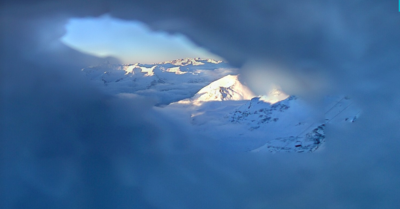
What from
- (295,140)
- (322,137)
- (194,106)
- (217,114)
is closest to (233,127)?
(217,114)

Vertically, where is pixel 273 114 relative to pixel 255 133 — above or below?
above

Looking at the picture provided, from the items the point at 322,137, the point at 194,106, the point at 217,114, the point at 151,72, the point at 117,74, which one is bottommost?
the point at 322,137

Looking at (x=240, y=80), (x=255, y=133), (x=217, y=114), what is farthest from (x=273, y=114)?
(x=240, y=80)

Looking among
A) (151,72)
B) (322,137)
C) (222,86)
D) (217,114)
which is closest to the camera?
(322,137)

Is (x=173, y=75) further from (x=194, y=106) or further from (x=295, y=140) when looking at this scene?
(x=295, y=140)

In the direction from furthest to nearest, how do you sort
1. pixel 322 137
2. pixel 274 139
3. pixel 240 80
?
1. pixel 240 80
2. pixel 274 139
3. pixel 322 137

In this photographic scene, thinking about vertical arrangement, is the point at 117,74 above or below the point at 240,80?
above

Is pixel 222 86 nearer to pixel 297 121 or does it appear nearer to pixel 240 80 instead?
pixel 240 80

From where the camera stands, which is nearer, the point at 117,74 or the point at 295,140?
the point at 295,140

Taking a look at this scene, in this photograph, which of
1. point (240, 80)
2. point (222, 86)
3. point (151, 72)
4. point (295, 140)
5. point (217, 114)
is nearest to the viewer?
point (295, 140)
